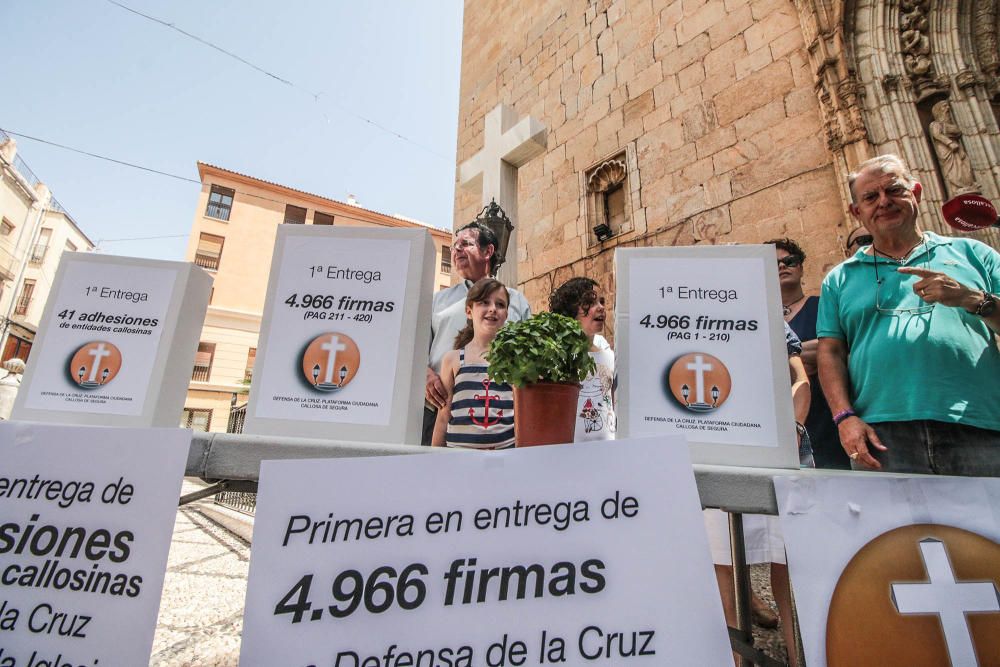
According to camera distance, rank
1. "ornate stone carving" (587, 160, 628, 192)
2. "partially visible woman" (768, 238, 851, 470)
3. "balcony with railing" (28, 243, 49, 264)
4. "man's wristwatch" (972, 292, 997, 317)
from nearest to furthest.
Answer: "man's wristwatch" (972, 292, 997, 317) < "partially visible woman" (768, 238, 851, 470) < "ornate stone carving" (587, 160, 628, 192) < "balcony with railing" (28, 243, 49, 264)

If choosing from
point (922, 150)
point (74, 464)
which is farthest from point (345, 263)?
point (922, 150)

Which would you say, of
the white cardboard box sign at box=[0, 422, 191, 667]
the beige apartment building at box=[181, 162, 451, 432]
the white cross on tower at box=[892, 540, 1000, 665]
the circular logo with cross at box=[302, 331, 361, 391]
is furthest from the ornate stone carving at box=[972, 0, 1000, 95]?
the beige apartment building at box=[181, 162, 451, 432]

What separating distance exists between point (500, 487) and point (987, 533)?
2.61 ft

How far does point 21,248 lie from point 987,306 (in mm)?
34194

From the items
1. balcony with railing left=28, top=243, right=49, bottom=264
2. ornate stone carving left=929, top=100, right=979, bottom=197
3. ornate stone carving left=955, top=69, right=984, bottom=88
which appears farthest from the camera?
balcony with railing left=28, top=243, right=49, bottom=264

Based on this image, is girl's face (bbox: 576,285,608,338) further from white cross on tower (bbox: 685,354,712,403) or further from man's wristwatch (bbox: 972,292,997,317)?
man's wristwatch (bbox: 972,292,997,317)

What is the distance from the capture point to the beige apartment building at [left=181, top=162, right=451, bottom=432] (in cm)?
1745

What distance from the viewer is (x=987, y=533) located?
2.34ft

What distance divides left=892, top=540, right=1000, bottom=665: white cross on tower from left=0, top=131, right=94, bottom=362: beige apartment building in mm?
25603

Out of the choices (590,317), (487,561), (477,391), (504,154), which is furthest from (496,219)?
(487,561)

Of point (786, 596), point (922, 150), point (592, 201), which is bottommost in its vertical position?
point (786, 596)

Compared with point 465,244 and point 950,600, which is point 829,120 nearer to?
point 465,244

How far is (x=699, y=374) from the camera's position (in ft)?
2.88

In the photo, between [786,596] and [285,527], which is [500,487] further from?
[786,596]
